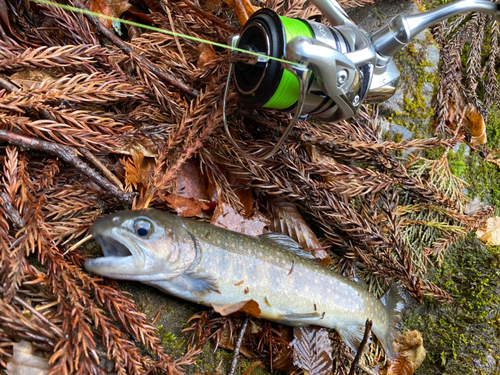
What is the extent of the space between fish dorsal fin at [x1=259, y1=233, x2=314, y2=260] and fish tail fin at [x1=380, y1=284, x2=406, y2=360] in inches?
30.2

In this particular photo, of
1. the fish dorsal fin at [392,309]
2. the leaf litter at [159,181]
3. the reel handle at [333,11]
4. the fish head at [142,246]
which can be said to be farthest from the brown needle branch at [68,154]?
the fish dorsal fin at [392,309]

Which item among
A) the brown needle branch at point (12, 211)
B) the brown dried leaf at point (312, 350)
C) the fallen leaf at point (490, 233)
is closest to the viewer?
the brown needle branch at point (12, 211)

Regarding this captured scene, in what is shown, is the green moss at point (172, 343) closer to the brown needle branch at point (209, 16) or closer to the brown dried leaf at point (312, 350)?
the brown dried leaf at point (312, 350)

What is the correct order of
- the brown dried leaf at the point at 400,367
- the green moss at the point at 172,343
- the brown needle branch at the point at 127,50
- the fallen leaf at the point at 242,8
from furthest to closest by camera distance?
the brown dried leaf at the point at 400,367, the fallen leaf at the point at 242,8, the brown needle branch at the point at 127,50, the green moss at the point at 172,343

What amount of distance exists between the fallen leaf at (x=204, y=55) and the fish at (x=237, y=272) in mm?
965

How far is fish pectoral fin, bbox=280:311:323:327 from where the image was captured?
2.36 meters

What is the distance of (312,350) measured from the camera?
7.86 ft

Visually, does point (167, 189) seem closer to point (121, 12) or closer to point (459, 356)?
point (121, 12)

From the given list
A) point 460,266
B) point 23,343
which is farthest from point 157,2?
point 460,266

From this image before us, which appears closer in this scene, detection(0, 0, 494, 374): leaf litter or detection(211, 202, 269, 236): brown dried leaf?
detection(0, 0, 494, 374): leaf litter

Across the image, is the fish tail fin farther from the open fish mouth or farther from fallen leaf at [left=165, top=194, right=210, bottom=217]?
the open fish mouth

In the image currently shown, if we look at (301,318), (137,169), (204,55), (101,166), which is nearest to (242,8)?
(204,55)

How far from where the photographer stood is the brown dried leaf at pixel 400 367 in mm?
2555

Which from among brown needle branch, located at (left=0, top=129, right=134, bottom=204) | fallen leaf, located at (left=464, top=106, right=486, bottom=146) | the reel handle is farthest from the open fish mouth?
fallen leaf, located at (left=464, top=106, right=486, bottom=146)
